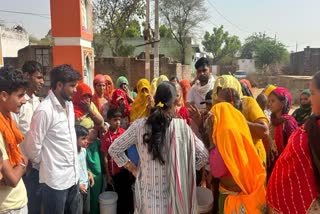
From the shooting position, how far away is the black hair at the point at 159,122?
6.84 feet

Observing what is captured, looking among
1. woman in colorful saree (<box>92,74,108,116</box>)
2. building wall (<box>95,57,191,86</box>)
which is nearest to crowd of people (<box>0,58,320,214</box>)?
woman in colorful saree (<box>92,74,108,116</box>)

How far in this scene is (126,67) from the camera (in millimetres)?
17328

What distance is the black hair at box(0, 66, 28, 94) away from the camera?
1.98m

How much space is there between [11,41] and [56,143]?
75.6 ft

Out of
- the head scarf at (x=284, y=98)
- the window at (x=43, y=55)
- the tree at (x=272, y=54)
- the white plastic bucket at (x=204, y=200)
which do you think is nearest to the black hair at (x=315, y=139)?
the white plastic bucket at (x=204, y=200)

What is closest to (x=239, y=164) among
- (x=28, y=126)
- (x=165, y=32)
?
(x=28, y=126)

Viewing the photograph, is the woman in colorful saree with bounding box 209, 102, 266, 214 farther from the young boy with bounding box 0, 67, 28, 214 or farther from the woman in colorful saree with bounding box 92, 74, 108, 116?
the woman in colorful saree with bounding box 92, 74, 108, 116

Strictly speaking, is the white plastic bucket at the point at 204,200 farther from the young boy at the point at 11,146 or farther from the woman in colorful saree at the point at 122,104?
the woman in colorful saree at the point at 122,104

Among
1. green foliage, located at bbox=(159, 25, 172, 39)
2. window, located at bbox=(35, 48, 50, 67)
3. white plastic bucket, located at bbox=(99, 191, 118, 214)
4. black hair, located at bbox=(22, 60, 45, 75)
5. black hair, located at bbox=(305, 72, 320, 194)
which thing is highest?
green foliage, located at bbox=(159, 25, 172, 39)

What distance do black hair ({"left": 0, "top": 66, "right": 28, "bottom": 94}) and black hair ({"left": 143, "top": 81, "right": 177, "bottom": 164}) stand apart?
0.96 m

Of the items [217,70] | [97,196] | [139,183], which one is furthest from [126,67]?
[217,70]

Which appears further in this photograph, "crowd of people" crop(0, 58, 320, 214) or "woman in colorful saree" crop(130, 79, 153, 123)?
"woman in colorful saree" crop(130, 79, 153, 123)

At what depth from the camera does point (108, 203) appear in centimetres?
335

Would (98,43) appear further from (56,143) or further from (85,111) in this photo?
(56,143)
